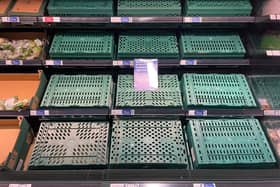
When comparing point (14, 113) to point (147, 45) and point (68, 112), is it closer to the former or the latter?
point (68, 112)

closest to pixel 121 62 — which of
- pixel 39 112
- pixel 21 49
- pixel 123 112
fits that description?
pixel 123 112

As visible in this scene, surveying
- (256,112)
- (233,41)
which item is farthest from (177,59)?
(256,112)

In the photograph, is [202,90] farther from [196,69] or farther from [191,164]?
[191,164]

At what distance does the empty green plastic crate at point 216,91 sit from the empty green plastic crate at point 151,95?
0.28ft

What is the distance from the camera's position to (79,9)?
94.4 inches

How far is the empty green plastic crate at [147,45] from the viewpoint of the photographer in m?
2.50

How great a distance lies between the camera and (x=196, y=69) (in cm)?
283

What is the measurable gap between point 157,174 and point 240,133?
817 millimetres

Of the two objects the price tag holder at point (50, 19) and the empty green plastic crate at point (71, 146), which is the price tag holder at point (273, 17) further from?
the price tag holder at point (50, 19)

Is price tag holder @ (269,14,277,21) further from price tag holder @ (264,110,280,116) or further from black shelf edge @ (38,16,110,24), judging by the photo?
black shelf edge @ (38,16,110,24)

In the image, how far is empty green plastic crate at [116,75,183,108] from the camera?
7.74 feet

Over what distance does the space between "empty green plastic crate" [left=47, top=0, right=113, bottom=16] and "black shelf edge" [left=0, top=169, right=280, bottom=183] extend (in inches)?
51.5

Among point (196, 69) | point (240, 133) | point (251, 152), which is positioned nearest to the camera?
point (251, 152)

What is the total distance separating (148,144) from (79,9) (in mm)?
1263
